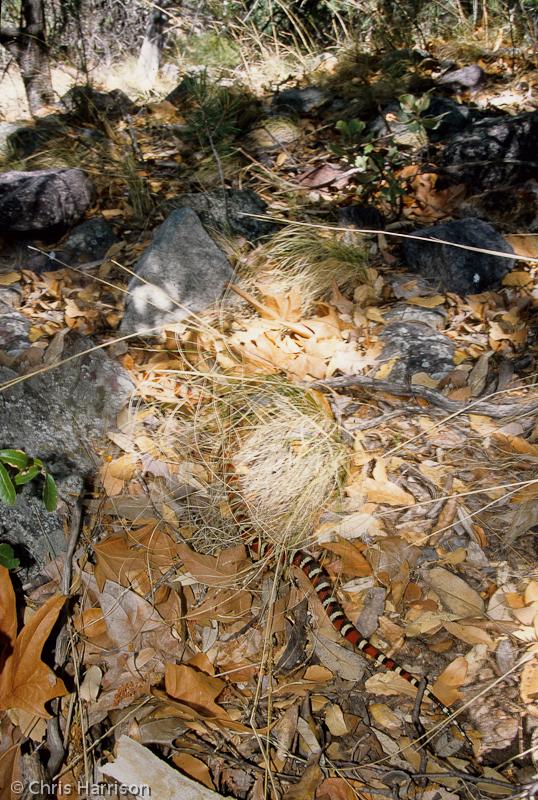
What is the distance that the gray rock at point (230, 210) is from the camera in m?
3.70

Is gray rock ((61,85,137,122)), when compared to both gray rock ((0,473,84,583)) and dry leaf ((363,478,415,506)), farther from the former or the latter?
dry leaf ((363,478,415,506))

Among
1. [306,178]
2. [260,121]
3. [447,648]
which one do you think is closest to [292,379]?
[447,648]

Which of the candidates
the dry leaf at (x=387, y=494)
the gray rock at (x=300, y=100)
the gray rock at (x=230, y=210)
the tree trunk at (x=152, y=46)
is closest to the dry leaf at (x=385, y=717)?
the dry leaf at (x=387, y=494)

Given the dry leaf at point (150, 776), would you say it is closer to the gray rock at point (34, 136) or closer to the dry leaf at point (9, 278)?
the dry leaf at point (9, 278)

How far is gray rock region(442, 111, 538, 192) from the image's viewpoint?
3.86 meters

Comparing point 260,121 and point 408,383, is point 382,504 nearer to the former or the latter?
point 408,383

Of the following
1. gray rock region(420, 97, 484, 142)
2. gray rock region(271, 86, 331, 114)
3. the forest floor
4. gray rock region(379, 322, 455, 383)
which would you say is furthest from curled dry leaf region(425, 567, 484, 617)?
gray rock region(271, 86, 331, 114)

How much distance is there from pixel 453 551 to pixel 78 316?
7.16 feet

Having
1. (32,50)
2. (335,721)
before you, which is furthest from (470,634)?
(32,50)

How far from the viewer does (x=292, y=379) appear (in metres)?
2.71

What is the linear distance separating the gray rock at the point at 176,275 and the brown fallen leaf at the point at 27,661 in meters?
1.54

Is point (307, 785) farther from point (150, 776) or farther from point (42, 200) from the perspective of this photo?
point (42, 200)

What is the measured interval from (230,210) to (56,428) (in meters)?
2.00

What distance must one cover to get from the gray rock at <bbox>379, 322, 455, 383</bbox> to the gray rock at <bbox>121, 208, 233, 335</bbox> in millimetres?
944
